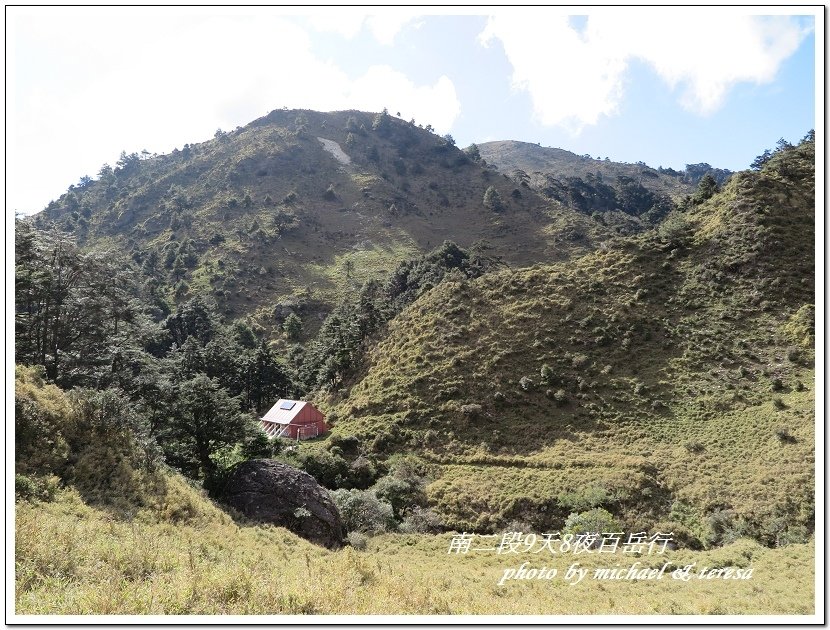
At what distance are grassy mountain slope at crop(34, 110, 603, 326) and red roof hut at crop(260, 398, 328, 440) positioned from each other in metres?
46.2

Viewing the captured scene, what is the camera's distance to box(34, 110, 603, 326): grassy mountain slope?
10148 centimetres

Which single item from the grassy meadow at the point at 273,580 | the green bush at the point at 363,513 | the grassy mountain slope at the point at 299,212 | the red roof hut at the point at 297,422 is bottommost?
the green bush at the point at 363,513

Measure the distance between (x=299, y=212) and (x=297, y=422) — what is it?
94.8 m

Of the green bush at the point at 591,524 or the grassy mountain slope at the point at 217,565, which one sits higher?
the grassy mountain slope at the point at 217,565

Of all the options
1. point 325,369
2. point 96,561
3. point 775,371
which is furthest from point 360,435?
point 775,371

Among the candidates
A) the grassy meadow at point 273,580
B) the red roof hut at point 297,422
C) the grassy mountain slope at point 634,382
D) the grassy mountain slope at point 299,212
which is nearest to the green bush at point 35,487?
the grassy meadow at point 273,580

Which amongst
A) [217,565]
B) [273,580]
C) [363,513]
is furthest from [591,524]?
[217,565]

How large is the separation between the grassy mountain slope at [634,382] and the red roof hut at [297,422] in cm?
248

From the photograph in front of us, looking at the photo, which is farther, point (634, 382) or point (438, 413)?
point (438, 413)

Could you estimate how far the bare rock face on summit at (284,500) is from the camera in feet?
69.9

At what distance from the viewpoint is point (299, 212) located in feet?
420

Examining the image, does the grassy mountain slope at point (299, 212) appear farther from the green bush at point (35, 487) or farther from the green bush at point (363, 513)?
the green bush at point (35, 487)

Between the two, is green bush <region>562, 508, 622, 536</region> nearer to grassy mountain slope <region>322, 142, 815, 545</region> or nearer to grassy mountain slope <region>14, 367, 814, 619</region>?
grassy mountain slope <region>14, 367, 814, 619</region>

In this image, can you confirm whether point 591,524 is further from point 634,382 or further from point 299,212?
point 299,212
